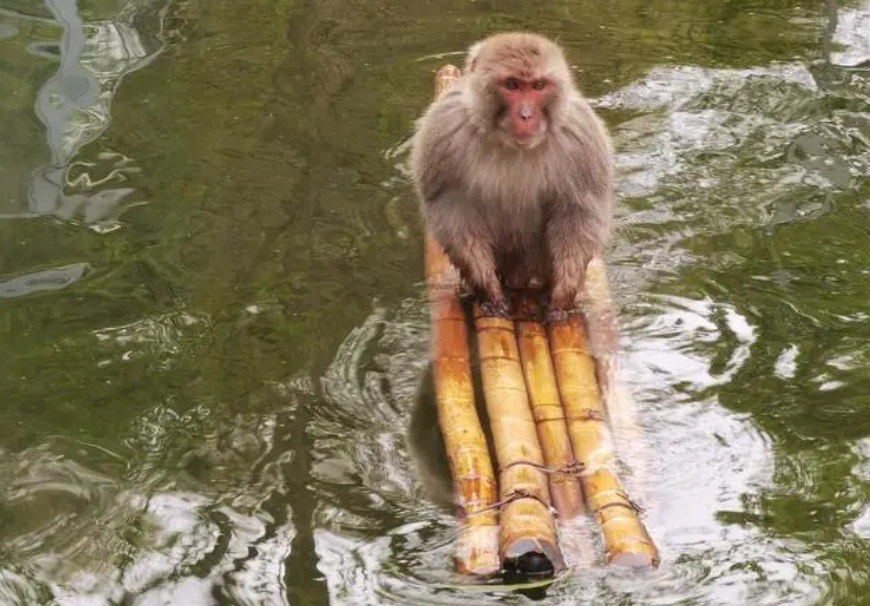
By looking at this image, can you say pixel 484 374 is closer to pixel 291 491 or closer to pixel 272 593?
pixel 291 491

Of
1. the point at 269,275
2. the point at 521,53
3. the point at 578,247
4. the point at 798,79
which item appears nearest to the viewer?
the point at 521,53

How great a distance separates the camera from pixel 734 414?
6.24m

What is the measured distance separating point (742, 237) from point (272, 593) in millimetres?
4071

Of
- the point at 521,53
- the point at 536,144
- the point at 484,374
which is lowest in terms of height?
the point at 484,374

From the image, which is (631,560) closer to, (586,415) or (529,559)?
(529,559)

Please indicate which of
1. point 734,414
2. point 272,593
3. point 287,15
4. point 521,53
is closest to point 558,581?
point 272,593

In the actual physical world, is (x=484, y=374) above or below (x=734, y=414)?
above

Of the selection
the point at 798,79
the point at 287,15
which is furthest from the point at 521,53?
the point at 287,15

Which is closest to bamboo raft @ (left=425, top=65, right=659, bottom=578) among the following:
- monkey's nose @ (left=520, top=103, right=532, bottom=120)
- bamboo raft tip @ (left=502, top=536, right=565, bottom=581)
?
bamboo raft tip @ (left=502, top=536, right=565, bottom=581)

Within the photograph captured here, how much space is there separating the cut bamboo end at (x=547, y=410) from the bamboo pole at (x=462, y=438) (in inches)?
10.1

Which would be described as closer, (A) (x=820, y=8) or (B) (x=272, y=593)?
(B) (x=272, y=593)

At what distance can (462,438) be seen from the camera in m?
5.46

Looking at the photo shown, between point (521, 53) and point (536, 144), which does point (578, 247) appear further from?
point (521, 53)

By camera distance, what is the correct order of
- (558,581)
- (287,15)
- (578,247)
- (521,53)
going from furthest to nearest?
(287,15), (578,247), (521,53), (558,581)
